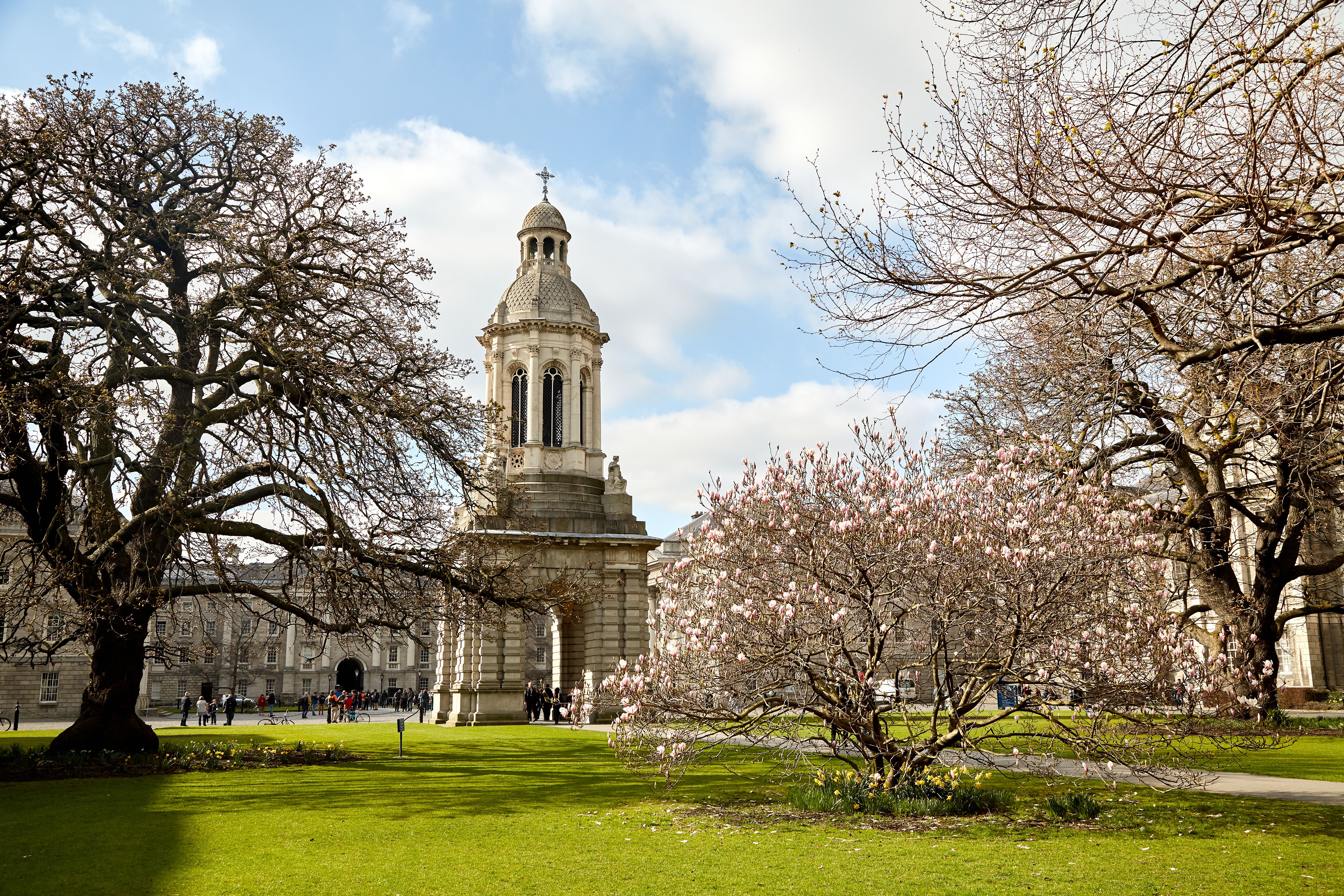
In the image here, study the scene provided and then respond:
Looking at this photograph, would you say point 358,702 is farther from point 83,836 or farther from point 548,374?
point 83,836

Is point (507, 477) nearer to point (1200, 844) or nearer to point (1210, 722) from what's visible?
point (1210, 722)

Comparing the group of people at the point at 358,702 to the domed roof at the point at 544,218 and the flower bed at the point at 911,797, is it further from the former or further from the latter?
the flower bed at the point at 911,797

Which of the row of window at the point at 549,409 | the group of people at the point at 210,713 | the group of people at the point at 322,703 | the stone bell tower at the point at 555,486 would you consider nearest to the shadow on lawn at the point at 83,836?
the stone bell tower at the point at 555,486

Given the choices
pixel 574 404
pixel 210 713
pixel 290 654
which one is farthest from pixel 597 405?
pixel 290 654

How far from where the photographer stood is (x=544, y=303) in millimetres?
42875

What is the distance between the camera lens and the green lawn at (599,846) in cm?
834

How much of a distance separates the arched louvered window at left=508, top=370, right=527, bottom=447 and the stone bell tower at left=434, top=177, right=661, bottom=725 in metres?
0.05

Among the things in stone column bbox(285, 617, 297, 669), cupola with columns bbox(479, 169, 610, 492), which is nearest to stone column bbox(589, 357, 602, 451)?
cupola with columns bbox(479, 169, 610, 492)

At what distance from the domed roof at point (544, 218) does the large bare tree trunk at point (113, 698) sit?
1144 inches

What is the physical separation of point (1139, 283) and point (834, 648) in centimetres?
515

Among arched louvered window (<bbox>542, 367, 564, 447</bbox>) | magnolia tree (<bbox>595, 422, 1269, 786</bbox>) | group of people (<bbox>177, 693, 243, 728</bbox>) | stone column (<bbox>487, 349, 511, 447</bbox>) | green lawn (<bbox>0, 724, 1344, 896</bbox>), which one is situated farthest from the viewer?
group of people (<bbox>177, 693, 243, 728</bbox>)

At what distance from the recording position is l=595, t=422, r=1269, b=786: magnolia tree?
1124cm

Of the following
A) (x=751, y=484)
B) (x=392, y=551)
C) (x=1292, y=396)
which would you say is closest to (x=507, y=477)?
(x=392, y=551)

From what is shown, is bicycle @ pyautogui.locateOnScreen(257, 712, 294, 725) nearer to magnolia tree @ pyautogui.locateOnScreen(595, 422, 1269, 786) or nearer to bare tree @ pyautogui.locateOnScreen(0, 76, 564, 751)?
bare tree @ pyautogui.locateOnScreen(0, 76, 564, 751)
